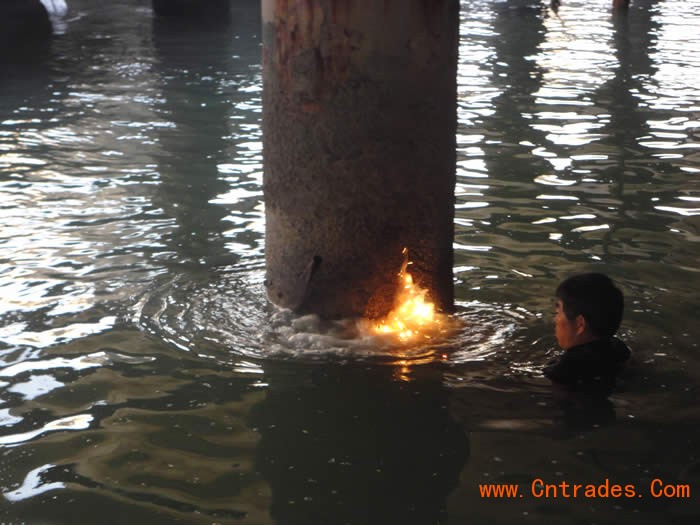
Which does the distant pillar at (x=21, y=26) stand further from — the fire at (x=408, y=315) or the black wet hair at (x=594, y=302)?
the black wet hair at (x=594, y=302)

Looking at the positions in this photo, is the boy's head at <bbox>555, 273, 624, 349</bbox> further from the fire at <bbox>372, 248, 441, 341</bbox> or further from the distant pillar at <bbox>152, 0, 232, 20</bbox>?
the distant pillar at <bbox>152, 0, 232, 20</bbox>

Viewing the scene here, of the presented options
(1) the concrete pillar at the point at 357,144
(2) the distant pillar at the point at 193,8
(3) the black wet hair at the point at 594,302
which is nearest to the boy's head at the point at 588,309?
(3) the black wet hair at the point at 594,302

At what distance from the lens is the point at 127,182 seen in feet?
30.6

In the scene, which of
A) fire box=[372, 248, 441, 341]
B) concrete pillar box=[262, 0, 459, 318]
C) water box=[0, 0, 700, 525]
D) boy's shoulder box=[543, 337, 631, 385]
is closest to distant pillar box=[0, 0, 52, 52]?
water box=[0, 0, 700, 525]

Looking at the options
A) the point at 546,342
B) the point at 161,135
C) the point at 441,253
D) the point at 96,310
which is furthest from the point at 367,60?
the point at 161,135

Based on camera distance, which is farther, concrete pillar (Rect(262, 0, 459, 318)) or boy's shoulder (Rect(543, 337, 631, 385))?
concrete pillar (Rect(262, 0, 459, 318))

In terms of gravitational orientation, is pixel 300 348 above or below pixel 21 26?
below

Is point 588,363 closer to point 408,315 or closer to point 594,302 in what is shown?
point 594,302

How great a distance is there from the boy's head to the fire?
92cm

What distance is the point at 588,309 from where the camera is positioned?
5.10 meters

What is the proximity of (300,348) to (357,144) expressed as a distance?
3.74 ft

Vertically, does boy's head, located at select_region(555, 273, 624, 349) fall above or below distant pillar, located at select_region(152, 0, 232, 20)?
above

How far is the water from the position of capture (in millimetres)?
4203

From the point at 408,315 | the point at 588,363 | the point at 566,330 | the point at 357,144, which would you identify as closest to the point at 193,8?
the point at 408,315
